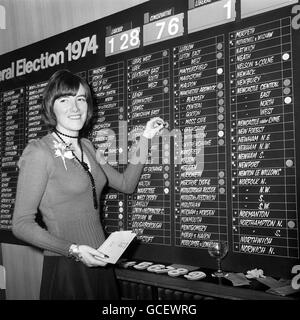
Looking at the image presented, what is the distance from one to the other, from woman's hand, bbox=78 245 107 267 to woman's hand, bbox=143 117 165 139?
2.06ft

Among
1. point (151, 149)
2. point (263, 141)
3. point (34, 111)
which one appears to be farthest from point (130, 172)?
point (34, 111)

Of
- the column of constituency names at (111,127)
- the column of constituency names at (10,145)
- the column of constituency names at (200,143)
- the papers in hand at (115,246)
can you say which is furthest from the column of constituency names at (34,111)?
the papers in hand at (115,246)

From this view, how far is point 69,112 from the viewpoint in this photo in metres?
1.64

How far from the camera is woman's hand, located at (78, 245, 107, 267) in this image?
1.40m

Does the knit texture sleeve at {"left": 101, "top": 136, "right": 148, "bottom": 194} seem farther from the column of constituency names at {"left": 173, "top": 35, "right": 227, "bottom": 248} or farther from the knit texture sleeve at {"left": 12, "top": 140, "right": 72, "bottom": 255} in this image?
the knit texture sleeve at {"left": 12, "top": 140, "right": 72, "bottom": 255}

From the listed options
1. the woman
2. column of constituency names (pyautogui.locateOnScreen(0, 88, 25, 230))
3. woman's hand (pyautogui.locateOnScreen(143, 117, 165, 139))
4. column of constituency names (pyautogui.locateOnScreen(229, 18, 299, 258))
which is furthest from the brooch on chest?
column of constituency names (pyautogui.locateOnScreen(0, 88, 25, 230))

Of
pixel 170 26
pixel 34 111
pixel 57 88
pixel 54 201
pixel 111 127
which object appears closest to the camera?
pixel 54 201

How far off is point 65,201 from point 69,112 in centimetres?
37

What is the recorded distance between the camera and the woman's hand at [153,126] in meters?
1.80

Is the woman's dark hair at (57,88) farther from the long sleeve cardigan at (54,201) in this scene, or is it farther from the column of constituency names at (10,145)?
the column of constituency names at (10,145)

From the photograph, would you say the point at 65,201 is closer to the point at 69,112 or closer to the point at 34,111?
the point at 69,112
